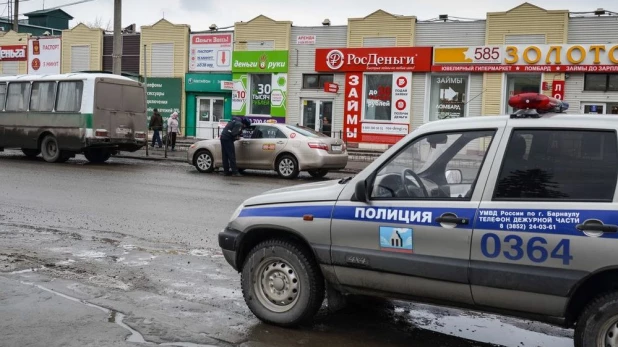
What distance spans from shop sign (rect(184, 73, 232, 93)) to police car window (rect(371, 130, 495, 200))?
89.8 ft

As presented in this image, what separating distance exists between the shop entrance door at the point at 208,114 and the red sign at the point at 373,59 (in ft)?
18.3

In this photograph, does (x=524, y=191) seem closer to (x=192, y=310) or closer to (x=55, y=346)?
(x=192, y=310)

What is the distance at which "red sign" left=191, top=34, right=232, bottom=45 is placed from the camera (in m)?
32.0

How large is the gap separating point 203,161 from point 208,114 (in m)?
13.6

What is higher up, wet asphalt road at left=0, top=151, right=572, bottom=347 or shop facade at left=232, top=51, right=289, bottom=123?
shop facade at left=232, top=51, right=289, bottom=123

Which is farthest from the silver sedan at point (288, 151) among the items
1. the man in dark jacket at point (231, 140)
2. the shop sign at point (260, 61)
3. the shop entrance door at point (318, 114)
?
the shop sign at point (260, 61)

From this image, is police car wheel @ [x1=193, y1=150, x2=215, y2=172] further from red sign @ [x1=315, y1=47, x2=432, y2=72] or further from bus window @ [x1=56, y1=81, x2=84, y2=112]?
red sign @ [x1=315, y1=47, x2=432, y2=72]

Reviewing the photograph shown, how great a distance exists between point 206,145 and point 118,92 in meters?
4.01

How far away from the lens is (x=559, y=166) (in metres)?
4.55

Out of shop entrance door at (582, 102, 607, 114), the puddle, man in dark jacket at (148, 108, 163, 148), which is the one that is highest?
shop entrance door at (582, 102, 607, 114)

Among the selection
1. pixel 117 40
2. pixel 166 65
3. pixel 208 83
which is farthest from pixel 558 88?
pixel 166 65

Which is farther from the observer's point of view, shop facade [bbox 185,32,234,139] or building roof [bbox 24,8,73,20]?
building roof [bbox 24,8,73,20]

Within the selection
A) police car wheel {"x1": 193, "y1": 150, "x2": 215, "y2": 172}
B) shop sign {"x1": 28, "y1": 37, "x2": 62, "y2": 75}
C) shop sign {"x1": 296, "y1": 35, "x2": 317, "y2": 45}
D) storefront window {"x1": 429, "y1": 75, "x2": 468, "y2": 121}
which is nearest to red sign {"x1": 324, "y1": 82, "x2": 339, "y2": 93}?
shop sign {"x1": 296, "y1": 35, "x2": 317, "y2": 45}

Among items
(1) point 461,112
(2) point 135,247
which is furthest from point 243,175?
(1) point 461,112
